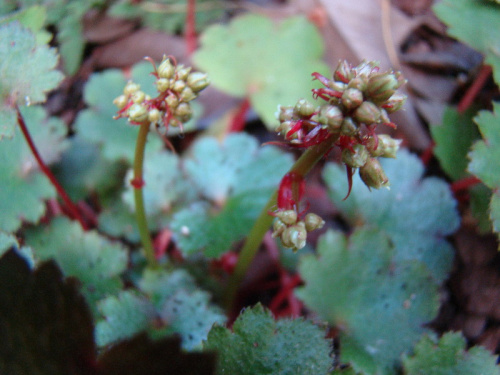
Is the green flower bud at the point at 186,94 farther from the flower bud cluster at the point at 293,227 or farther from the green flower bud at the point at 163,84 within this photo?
the flower bud cluster at the point at 293,227

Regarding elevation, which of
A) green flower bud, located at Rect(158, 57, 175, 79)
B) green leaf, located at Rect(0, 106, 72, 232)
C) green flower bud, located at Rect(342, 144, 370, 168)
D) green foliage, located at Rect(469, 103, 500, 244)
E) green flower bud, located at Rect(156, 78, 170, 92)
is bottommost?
green foliage, located at Rect(469, 103, 500, 244)

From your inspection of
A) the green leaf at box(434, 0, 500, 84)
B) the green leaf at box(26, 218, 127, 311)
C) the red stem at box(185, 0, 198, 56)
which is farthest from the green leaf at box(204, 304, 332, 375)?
the red stem at box(185, 0, 198, 56)

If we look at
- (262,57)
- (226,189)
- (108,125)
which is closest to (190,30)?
(262,57)

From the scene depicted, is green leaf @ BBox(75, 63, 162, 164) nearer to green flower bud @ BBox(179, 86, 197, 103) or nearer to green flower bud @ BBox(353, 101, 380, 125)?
green flower bud @ BBox(179, 86, 197, 103)

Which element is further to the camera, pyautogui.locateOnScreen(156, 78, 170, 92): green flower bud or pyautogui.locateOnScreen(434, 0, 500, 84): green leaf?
pyautogui.locateOnScreen(434, 0, 500, 84): green leaf

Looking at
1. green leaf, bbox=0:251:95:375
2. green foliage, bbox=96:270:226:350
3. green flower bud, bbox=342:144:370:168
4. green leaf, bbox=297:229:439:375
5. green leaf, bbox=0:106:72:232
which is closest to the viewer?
green leaf, bbox=0:251:95:375

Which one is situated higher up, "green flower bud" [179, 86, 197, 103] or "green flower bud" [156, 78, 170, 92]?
"green flower bud" [156, 78, 170, 92]

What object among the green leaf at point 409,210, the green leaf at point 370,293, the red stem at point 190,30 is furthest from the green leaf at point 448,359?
the red stem at point 190,30
